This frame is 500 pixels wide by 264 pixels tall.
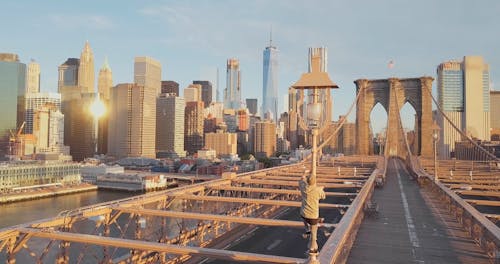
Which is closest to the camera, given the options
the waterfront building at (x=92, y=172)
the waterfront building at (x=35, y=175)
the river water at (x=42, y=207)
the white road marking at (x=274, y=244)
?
the white road marking at (x=274, y=244)

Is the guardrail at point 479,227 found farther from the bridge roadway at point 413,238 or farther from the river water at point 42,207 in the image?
the river water at point 42,207

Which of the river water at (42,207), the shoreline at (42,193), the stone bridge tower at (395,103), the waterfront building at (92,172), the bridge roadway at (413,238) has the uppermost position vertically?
the stone bridge tower at (395,103)

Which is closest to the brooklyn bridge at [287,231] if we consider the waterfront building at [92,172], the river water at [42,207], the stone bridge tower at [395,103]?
the river water at [42,207]

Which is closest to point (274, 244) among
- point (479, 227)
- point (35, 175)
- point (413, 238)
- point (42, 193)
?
point (413, 238)

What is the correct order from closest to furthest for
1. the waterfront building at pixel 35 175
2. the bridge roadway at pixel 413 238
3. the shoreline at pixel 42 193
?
the bridge roadway at pixel 413 238, the shoreline at pixel 42 193, the waterfront building at pixel 35 175

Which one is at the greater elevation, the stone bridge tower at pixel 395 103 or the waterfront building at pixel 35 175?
the stone bridge tower at pixel 395 103

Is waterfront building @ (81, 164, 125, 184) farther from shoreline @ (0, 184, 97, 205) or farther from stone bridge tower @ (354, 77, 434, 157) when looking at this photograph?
stone bridge tower @ (354, 77, 434, 157)

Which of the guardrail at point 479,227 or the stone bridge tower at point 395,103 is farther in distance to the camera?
the stone bridge tower at point 395,103

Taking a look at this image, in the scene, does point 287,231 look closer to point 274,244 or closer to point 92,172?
point 274,244
